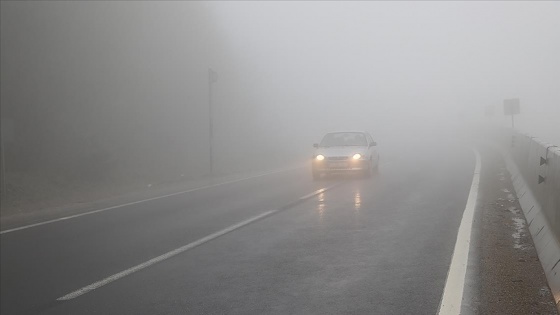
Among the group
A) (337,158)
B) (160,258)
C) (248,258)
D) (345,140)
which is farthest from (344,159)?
(160,258)

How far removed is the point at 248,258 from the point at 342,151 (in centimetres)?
1113

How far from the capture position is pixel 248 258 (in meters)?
6.77

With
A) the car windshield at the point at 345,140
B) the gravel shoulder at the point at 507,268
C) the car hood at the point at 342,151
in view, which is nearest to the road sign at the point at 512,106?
the car windshield at the point at 345,140

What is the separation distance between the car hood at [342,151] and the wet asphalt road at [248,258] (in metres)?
4.91

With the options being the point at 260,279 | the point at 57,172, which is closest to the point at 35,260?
A: the point at 260,279

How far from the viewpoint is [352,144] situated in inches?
730

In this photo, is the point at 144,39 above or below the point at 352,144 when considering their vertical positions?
above

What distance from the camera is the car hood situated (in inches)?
685

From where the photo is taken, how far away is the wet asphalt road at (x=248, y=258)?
16.4 feet

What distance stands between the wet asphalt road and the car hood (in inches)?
193

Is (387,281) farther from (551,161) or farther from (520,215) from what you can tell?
(520,215)

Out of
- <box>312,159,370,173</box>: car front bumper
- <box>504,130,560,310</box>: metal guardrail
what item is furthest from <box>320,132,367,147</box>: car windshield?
<box>504,130,560,310</box>: metal guardrail

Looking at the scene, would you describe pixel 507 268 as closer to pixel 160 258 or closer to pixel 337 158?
pixel 160 258

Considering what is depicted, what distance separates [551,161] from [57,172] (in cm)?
1863
